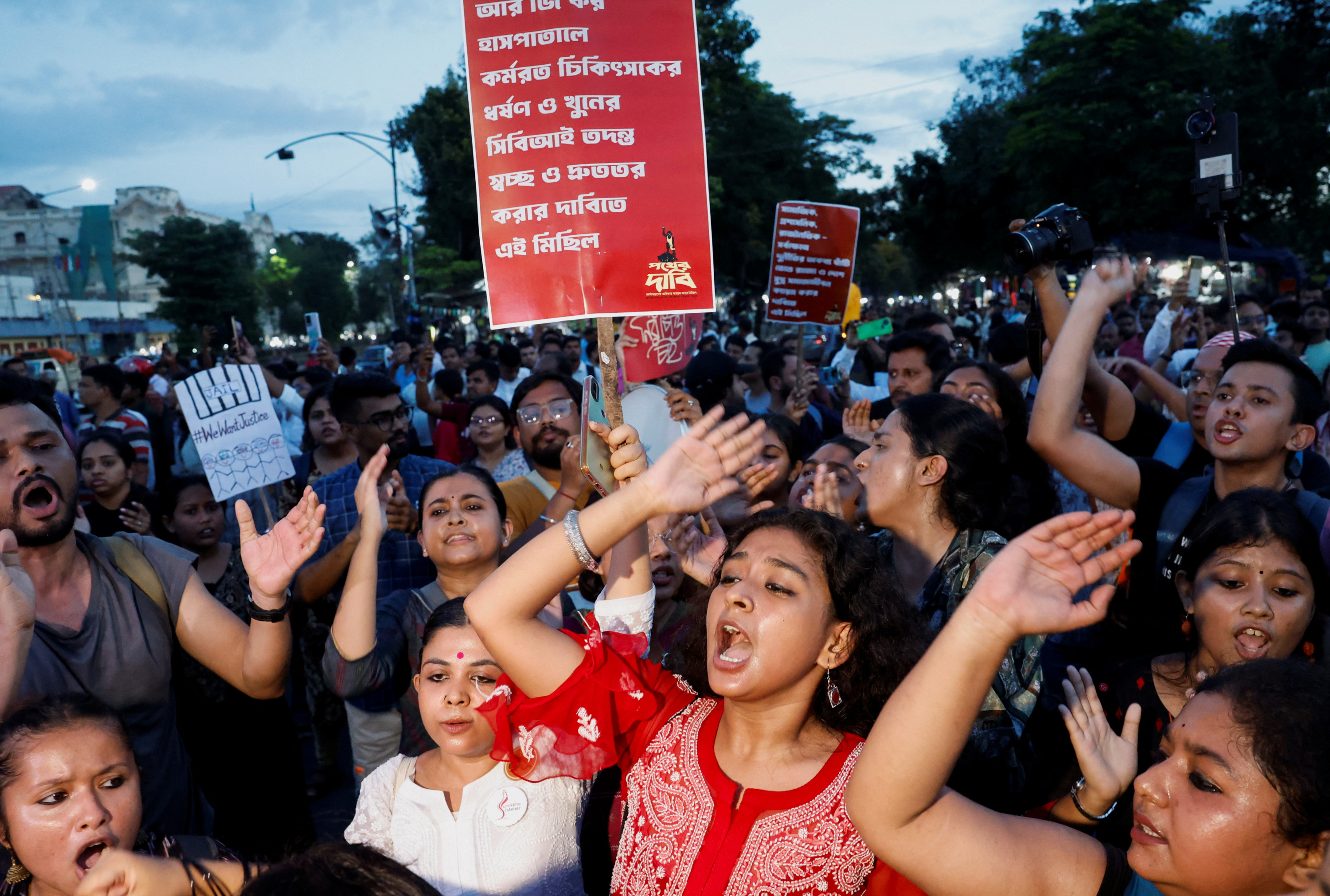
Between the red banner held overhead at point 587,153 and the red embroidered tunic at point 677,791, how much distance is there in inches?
56.6

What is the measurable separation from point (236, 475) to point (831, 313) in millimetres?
4205

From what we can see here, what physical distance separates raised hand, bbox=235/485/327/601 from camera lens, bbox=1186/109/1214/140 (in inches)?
161

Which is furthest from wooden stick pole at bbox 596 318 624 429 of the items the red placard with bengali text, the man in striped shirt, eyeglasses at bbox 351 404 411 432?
the man in striped shirt

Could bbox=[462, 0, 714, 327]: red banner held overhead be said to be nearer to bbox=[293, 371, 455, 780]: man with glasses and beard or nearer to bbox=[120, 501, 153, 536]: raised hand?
bbox=[293, 371, 455, 780]: man with glasses and beard

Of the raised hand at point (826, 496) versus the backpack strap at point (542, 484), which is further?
the backpack strap at point (542, 484)

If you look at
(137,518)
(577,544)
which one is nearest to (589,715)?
(577,544)

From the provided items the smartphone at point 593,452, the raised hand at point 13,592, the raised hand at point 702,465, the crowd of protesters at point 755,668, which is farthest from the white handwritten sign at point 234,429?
the raised hand at point 702,465

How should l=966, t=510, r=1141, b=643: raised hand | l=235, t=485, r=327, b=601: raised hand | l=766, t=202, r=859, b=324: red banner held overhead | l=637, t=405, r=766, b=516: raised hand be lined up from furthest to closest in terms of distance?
1. l=766, t=202, r=859, b=324: red banner held overhead
2. l=235, t=485, r=327, b=601: raised hand
3. l=637, t=405, r=766, b=516: raised hand
4. l=966, t=510, r=1141, b=643: raised hand

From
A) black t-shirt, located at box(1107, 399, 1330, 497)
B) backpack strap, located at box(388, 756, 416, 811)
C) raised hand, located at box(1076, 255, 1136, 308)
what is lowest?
backpack strap, located at box(388, 756, 416, 811)

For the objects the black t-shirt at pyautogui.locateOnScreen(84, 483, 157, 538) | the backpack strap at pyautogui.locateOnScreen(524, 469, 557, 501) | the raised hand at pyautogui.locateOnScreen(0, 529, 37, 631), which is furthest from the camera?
the black t-shirt at pyautogui.locateOnScreen(84, 483, 157, 538)

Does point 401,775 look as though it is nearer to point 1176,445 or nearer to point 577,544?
point 577,544

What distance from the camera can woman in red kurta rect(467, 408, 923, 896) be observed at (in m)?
2.03

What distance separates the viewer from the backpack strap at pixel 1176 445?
4.03 m

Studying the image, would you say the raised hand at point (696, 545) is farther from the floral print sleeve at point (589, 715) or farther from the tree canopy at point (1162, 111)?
the tree canopy at point (1162, 111)
